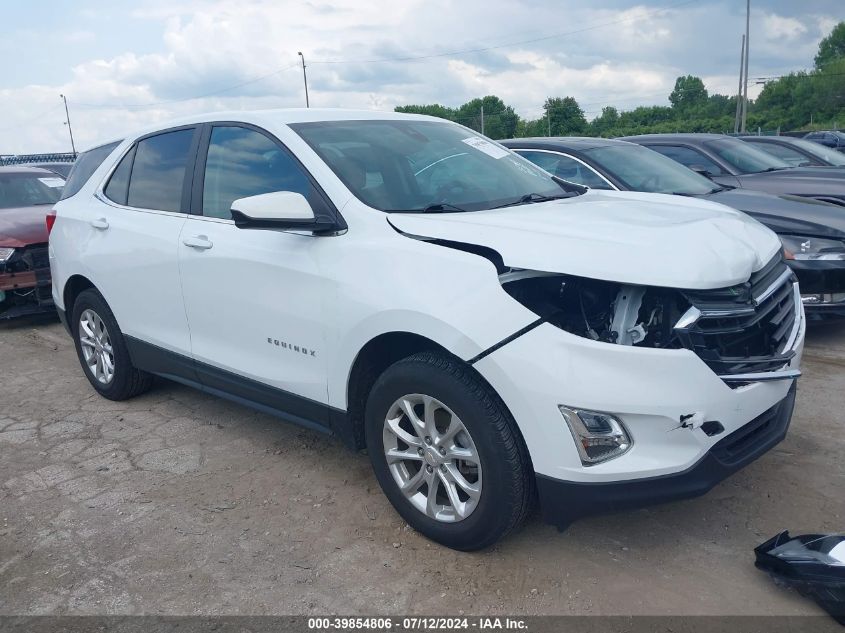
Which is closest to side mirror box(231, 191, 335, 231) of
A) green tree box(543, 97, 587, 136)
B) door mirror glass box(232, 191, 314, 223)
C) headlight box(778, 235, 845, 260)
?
door mirror glass box(232, 191, 314, 223)

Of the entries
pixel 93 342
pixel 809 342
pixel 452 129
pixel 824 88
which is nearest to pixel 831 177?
pixel 809 342

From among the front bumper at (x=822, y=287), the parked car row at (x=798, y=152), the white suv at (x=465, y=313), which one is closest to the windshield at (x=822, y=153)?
the parked car row at (x=798, y=152)

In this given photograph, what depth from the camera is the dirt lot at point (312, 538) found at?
2.74 m

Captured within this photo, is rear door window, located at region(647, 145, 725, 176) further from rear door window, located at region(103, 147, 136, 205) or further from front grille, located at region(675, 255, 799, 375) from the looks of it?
rear door window, located at region(103, 147, 136, 205)

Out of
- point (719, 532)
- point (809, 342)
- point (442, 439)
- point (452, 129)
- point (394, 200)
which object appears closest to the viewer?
point (442, 439)

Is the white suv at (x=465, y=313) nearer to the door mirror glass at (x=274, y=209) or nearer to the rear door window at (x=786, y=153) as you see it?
the door mirror glass at (x=274, y=209)

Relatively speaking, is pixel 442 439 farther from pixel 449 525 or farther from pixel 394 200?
pixel 394 200

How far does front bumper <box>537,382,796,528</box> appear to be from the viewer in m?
2.56

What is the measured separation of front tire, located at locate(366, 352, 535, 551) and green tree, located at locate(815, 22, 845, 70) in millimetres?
99231

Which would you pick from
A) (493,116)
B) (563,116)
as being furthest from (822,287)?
(493,116)

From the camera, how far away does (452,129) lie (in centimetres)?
424

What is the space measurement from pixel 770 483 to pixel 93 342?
4.25 metres

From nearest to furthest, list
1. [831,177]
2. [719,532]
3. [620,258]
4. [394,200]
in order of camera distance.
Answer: [620,258] → [719,532] → [394,200] → [831,177]

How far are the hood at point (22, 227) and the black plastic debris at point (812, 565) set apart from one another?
6.97 metres
